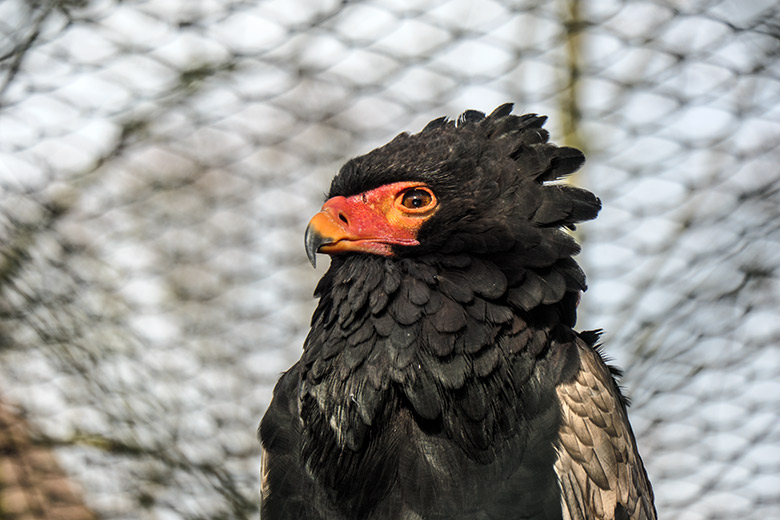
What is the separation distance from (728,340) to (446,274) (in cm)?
347

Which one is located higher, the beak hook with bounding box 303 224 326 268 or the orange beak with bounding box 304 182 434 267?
the orange beak with bounding box 304 182 434 267

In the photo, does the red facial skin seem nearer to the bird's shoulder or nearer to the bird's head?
the bird's head

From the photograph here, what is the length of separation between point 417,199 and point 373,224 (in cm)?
17

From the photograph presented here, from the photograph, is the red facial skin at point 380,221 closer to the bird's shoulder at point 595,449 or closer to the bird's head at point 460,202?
the bird's head at point 460,202

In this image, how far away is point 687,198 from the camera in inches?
199

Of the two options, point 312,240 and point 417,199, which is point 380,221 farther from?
point 312,240

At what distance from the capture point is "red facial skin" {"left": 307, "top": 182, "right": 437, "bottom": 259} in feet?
8.93

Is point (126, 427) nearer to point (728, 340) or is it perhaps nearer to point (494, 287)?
point (494, 287)

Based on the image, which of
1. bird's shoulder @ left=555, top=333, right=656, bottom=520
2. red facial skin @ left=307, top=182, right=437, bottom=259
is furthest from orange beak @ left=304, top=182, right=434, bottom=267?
bird's shoulder @ left=555, top=333, right=656, bottom=520

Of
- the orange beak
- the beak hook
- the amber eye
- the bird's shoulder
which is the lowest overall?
the bird's shoulder

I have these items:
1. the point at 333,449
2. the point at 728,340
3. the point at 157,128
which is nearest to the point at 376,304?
the point at 333,449

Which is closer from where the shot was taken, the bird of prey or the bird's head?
the bird of prey

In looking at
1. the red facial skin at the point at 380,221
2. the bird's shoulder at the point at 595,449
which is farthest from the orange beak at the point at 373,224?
the bird's shoulder at the point at 595,449

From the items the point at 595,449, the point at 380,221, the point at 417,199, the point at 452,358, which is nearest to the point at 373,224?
the point at 380,221
